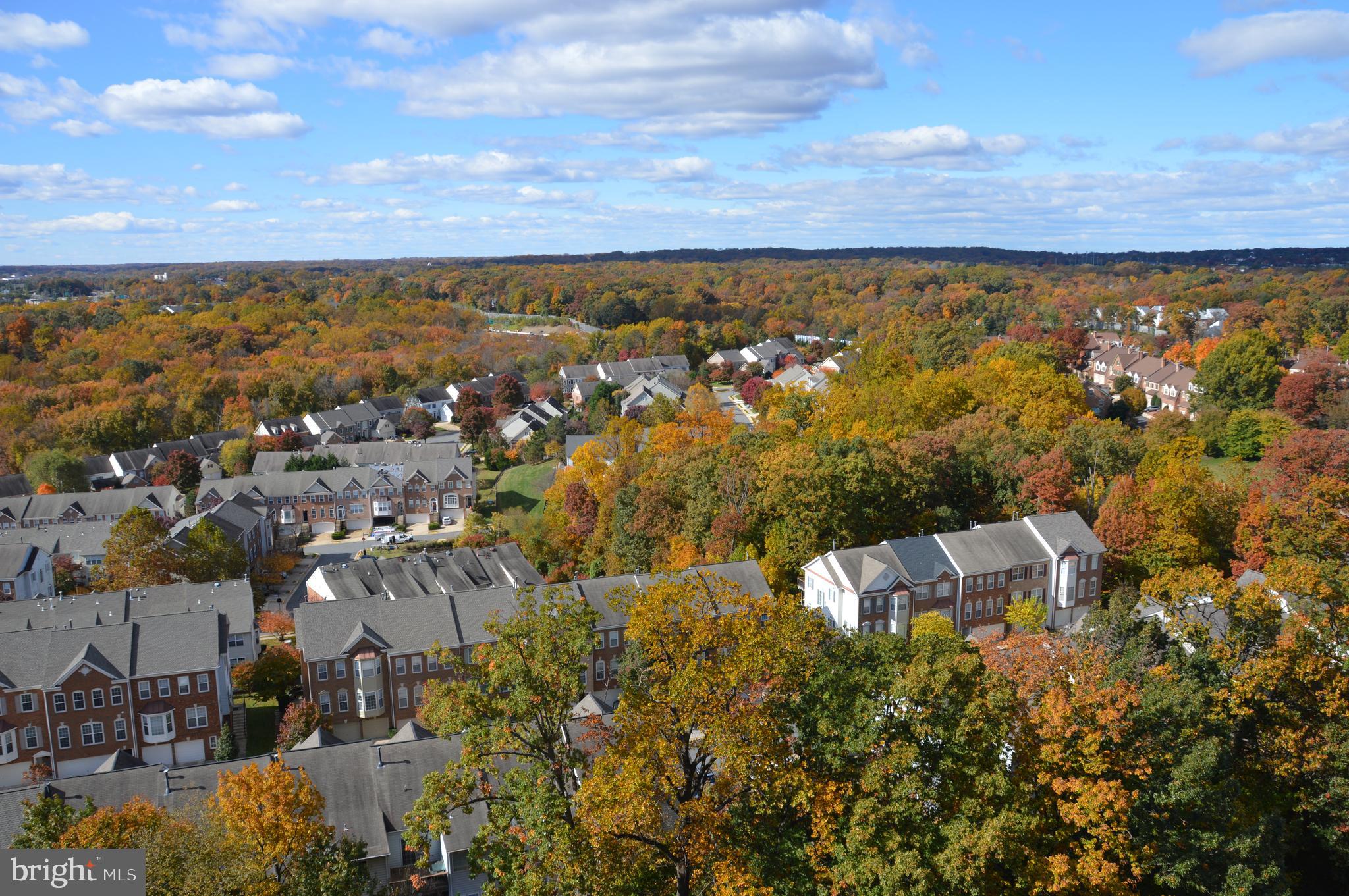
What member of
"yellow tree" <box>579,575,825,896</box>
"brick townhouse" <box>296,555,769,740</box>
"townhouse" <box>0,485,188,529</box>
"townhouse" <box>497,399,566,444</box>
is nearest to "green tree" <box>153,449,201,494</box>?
"townhouse" <box>0,485,188,529</box>

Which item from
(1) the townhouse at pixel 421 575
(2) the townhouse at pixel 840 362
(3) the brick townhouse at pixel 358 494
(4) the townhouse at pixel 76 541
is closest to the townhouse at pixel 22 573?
(4) the townhouse at pixel 76 541

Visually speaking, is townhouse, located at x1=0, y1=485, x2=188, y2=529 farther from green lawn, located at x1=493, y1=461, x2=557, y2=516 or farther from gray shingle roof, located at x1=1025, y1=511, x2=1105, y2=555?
gray shingle roof, located at x1=1025, y1=511, x2=1105, y2=555

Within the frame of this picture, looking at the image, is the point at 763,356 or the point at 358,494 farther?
the point at 763,356

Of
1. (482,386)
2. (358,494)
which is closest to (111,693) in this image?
(358,494)

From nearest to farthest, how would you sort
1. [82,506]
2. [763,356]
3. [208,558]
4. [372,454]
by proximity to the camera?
[208,558] < [82,506] < [372,454] < [763,356]

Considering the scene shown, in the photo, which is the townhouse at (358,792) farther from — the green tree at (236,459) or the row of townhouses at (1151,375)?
the row of townhouses at (1151,375)

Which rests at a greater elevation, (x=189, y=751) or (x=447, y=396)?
(x=447, y=396)

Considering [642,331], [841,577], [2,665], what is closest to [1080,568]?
[841,577]

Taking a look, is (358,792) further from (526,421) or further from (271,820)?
(526,421)
